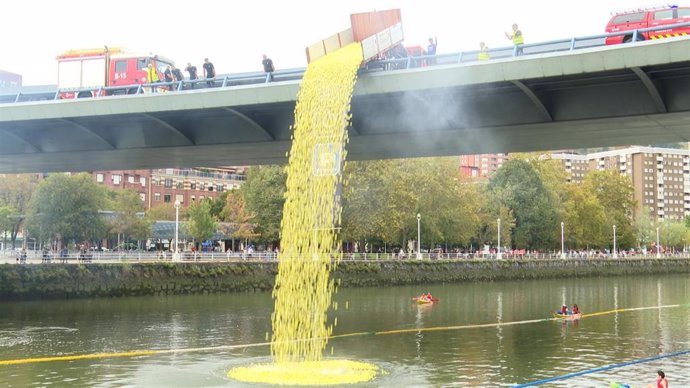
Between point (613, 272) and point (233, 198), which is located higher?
point (233, 198)

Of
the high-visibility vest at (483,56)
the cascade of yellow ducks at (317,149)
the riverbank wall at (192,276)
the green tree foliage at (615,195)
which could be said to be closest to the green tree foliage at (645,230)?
the green tree foliage at (615,195)

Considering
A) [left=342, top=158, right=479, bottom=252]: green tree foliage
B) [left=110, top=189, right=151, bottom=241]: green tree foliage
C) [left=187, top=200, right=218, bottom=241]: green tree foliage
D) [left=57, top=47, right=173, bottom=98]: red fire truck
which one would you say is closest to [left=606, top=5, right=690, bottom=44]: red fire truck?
[left=57, top=47, right=173, bottom=98]: red fire truck

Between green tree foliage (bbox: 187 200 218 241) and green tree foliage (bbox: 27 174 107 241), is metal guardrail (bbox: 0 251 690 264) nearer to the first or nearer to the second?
green tree foliage (bbox: 27 174 107 241)

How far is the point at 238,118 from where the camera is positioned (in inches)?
1144

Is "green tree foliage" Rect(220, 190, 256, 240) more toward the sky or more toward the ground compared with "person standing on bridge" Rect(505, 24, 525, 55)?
more toward the ground

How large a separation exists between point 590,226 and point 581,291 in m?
52.4

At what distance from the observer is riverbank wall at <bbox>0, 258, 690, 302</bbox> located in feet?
159

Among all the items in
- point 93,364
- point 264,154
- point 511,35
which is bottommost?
point 93,364

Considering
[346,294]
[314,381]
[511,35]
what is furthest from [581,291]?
[314,381]

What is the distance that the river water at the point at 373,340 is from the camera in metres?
22.7

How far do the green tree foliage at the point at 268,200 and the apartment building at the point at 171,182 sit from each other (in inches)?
1275

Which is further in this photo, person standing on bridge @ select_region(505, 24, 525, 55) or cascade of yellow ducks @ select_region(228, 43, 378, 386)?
cascade of yellow ducks @ select_region(228, 43, 378, 386)

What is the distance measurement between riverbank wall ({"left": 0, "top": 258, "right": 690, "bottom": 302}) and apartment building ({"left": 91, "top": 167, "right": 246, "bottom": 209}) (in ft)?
160

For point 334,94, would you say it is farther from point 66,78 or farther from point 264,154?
point 66,78
